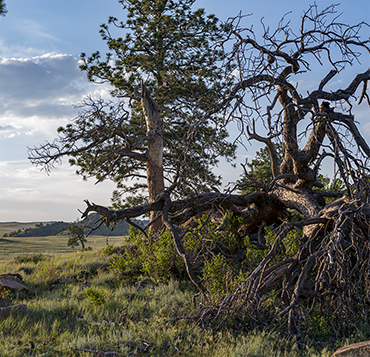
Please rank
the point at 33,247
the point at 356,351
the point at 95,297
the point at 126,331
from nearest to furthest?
1. the point at 356,351
2. the point at 126,331
3. the point at 95,297
4. the point at 33,247

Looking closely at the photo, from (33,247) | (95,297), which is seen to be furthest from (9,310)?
(33,247)

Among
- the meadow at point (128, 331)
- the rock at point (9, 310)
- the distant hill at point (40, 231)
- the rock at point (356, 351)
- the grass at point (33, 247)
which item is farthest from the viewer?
the distant hill at point (40, 231)

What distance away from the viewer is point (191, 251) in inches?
381

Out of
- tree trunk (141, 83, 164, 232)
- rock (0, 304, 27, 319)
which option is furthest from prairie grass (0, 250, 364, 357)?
tree trunk (141, 83, 164, 232)

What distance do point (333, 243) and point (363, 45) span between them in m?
4.47

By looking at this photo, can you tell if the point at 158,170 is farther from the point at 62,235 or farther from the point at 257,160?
the point at 62,235

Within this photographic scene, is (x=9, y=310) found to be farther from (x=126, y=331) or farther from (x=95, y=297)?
(x=126, y=331)

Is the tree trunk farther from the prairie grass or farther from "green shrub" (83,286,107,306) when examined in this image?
"green shrub" (83,286,107,306)

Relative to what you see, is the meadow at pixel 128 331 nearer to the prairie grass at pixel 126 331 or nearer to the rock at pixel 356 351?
the prairie grass at pixel 126 331

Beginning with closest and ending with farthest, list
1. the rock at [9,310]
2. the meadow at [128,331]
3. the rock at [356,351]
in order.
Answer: the rock at [356,351], the meadow at [128,331], the rock at [9,310]

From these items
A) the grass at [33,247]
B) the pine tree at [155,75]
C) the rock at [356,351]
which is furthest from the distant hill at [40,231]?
the rock at [356,351]

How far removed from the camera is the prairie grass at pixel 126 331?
5.11m

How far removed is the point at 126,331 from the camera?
578 centimetres

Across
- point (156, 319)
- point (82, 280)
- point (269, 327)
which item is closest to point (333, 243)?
point (269, 327)
